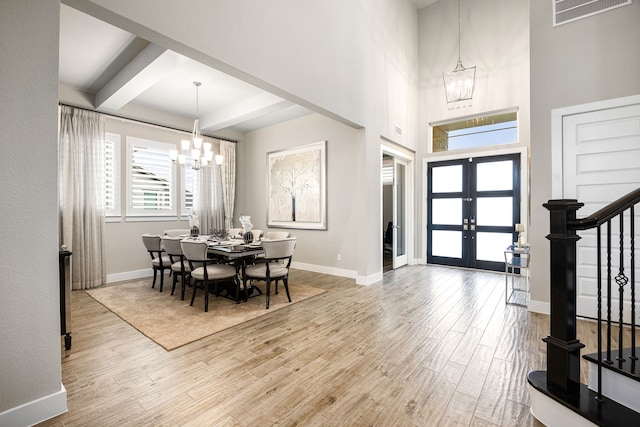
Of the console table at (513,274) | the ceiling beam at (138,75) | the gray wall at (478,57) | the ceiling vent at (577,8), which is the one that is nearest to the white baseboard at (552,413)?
the console table at (513,274)

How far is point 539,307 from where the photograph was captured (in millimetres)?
3609

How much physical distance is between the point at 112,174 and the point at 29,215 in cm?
431

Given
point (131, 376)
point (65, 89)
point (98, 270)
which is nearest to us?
point (131, 376)

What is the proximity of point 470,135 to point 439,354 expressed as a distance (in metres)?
5.22

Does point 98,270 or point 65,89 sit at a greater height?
point 65,89

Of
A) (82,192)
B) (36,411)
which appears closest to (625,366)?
(36,411)

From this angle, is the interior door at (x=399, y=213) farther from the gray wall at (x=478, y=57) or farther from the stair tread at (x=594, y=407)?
the stair tread at (x=594, y=407)

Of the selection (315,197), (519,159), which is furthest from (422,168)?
(315,197)

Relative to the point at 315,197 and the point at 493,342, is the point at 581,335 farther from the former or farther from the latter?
the point at 315,197

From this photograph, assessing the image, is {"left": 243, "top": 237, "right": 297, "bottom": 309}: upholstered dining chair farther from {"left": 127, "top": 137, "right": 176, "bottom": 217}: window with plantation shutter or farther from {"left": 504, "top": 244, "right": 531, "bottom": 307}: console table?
{"left": 127, "top": 137, "right": 176, "bottom": 217}: window with plantation shutter

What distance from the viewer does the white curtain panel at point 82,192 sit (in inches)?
186

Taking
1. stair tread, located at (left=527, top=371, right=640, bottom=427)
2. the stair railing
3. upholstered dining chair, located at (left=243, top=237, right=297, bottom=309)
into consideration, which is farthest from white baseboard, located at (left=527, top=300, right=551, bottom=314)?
upholstered dining chair, located at (left=243, top=237, right=297, bottom=309)

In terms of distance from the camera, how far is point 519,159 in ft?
18.3

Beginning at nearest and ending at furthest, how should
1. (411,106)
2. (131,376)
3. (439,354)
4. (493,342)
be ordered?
(131,376), (439,354), (493,342), (411,106)
